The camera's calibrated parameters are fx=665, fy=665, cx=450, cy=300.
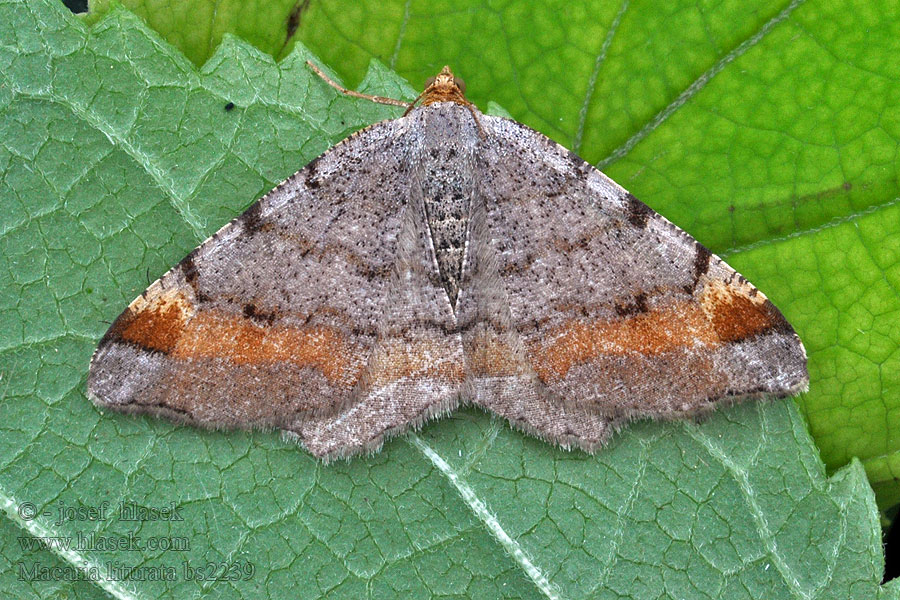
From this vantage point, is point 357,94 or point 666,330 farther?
point 357,94

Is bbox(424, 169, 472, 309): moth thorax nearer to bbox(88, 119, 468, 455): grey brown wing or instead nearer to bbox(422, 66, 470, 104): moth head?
bbox(88, 119, 468, 455): grey brown wing

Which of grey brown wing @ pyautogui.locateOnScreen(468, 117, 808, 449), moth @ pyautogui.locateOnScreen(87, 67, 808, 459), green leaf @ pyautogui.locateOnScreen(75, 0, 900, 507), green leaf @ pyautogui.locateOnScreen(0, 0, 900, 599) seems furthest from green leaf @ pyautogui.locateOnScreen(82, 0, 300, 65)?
grey brown wing @ pyautogui.locateOnScreen(468, 117, 808, 449)

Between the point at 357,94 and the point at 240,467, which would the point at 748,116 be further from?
the point at 240,467

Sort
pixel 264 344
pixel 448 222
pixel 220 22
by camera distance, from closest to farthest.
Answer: pixel 264 344 → pixel 448 222 → pixel 220 22

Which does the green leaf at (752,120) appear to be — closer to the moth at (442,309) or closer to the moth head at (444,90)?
the moth head at (444,90)

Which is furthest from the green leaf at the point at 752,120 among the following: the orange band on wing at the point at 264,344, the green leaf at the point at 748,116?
the orange band on wing at the point at 264,344

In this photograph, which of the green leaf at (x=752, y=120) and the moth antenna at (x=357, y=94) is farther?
the green leaf at (x=752, y=120)

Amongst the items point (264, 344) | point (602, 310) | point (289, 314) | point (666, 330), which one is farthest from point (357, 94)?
point (666, 330)
